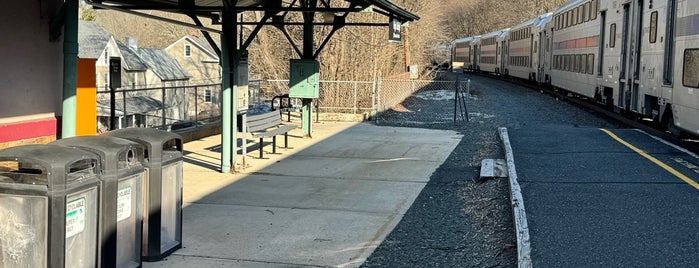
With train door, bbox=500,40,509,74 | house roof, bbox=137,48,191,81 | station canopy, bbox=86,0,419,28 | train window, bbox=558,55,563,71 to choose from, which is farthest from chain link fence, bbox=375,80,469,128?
house roof, bbox=137,48,191,81

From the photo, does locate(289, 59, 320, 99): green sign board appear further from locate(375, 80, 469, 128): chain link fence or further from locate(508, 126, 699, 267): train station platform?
locate(508, 126, 699, 267): train station platform

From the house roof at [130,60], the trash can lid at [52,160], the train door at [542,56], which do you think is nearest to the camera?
the trash can lid at [52,160]

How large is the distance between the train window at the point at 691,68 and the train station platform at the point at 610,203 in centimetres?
108

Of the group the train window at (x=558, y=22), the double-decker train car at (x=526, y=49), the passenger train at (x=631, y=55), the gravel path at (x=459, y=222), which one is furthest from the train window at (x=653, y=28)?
the double-decker train car at (x=526, y=49)

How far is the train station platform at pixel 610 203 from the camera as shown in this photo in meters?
5.75

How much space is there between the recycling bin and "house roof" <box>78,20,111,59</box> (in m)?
45.2

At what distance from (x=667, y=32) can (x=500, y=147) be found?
11.9 feet

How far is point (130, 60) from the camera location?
181 ft

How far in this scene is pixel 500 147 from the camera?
45.3ft

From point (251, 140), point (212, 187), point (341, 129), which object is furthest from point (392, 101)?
point (212, 187)

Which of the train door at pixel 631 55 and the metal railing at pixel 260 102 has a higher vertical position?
the train door at pixel 631 55

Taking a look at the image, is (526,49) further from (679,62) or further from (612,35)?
(679,62)

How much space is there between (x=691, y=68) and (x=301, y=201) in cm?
664

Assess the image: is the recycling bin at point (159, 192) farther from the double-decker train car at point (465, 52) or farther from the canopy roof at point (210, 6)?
the double-decker train car at point (465, 52)
